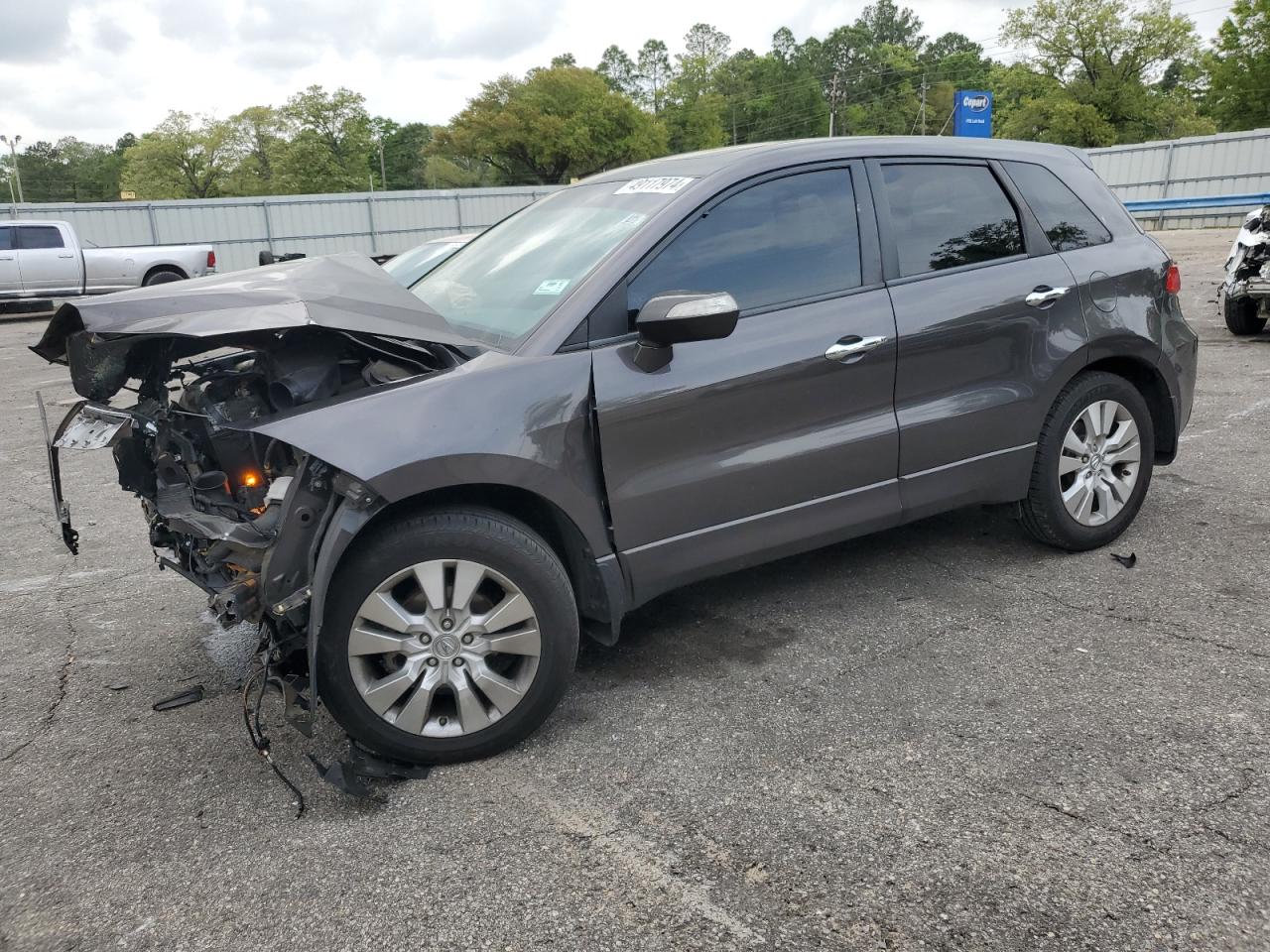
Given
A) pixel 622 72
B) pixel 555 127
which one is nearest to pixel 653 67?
pixel 622 72

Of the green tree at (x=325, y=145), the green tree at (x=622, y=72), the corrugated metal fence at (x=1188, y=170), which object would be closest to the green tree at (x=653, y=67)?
the green tree at (x=622, y=72)

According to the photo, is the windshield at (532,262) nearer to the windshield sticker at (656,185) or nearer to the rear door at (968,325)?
the windshield sticker at (656,185)

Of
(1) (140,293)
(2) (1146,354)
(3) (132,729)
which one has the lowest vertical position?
(3) (132,729)

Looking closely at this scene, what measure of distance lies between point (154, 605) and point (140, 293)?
1810 millimetres

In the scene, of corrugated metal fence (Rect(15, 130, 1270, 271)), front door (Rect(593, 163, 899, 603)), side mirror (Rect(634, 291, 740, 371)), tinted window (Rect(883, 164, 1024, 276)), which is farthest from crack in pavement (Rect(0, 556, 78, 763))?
corrugated metal fence (Rect(15, 130, 1270, 271))

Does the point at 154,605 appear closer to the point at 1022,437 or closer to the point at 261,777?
the point at 261,777

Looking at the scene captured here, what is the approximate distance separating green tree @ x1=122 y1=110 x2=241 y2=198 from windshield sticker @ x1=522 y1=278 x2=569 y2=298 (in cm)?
8300

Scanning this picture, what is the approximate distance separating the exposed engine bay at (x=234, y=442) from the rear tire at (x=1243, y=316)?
9.57 metres

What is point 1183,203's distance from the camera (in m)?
28.2

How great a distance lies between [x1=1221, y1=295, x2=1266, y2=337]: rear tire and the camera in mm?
9836

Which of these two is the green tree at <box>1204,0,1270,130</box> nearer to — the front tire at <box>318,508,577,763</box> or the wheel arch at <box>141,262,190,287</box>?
the wheel arch at <box>141,262,190,287</box>

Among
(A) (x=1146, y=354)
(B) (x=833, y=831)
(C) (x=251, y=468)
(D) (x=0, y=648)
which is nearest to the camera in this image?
(B) (x=833, y=831)

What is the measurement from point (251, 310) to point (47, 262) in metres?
18.2

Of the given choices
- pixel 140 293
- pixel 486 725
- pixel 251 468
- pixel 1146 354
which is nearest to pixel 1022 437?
pixel 1146 354
